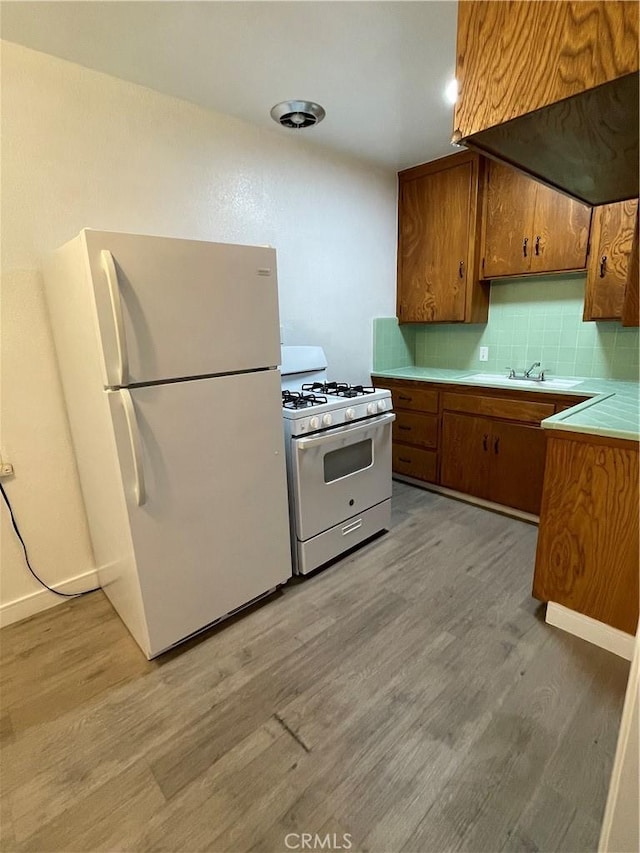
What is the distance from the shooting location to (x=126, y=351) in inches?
55.4

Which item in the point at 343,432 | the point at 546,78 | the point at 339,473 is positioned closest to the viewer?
the point at 546,78

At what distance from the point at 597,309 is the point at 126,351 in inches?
99.3

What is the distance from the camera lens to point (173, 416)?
156 cm

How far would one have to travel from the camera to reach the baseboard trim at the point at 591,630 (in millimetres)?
1641

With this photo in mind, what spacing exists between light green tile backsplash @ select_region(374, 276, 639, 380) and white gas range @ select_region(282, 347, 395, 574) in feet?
3.73

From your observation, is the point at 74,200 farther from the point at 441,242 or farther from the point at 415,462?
the point at 415,462

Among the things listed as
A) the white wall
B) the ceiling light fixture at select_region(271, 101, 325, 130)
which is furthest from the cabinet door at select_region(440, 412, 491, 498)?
the ceiling light fixture at select_region(271, 101, 325, 130)

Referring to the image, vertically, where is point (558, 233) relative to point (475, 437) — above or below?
above

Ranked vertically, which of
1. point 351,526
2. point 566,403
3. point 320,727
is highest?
point 566,403

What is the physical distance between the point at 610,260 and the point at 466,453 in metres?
1.42

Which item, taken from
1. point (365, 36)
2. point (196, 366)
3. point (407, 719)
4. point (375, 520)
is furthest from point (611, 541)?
point (365, 36)

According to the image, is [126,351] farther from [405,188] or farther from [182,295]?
[405,188]

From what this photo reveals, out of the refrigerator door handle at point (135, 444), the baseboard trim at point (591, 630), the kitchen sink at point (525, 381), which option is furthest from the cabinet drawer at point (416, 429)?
the refrigerator door handle at point (135, 444)

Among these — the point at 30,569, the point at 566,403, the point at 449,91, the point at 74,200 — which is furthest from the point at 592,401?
A: the point at 30,569
